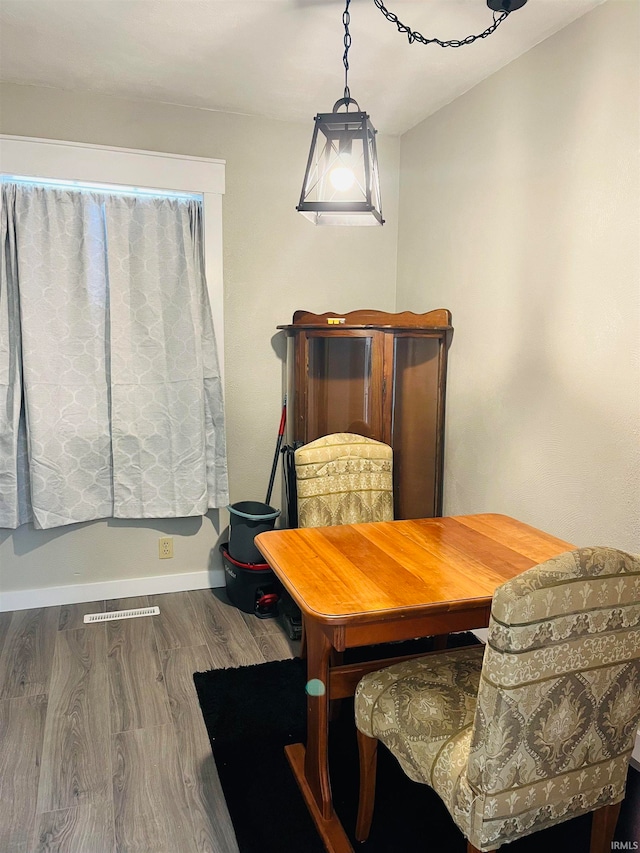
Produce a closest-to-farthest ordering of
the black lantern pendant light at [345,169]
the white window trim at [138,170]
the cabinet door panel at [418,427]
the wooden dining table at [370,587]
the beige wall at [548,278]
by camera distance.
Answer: the wooden dining table at [370,587]
the black lantern pendant light at [345,169]
the beige wall at [548,278]
the white window trim at [138,170]
the cabinet door panel at [418,427]

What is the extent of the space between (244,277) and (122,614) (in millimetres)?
1919

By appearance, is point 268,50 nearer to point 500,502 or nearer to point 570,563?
point 500,502

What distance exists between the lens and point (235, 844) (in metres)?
1.79

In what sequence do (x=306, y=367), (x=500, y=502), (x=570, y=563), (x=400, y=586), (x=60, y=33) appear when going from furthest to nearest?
(x=306, y=367), (x=500, y=502), (x=60, y=33), (x=400, y=586), (x=570, y=563)

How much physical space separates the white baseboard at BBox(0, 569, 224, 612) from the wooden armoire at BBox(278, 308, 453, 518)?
102 centimetres

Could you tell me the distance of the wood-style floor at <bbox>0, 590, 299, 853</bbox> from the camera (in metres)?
1.84

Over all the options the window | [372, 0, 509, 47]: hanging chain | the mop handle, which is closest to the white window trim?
the window

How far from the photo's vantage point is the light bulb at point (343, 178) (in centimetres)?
177

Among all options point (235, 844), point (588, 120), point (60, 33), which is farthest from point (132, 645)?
point (588, 120)

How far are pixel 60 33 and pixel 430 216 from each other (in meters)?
1.92

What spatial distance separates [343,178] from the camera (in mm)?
1770

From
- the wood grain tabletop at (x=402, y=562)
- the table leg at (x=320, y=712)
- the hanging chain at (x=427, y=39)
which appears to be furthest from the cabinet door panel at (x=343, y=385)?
the table leg at (x=320, y=712)

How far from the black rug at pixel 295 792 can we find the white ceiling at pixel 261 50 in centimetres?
260

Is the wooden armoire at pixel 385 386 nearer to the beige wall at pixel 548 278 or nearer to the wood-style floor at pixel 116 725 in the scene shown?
the beige wall at pixel 548 278
